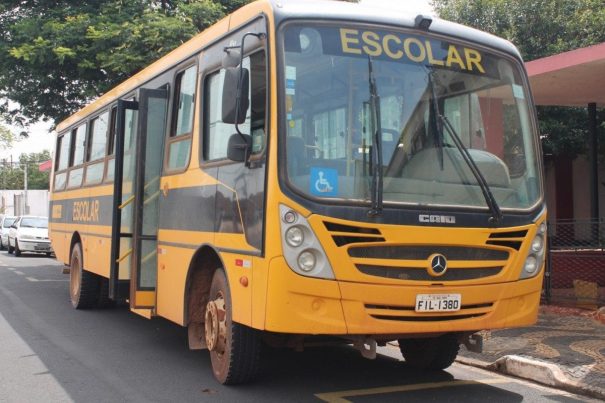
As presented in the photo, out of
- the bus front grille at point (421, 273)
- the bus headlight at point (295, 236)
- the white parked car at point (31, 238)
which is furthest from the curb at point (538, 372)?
the white parked car at point (31, 238)

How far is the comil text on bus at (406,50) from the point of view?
17.8 feet

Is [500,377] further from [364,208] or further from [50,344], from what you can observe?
[50,344]

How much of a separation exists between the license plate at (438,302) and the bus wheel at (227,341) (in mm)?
1394

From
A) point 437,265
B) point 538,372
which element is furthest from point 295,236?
point 538,372

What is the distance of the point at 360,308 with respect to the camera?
16.6ft

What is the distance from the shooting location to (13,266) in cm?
1997

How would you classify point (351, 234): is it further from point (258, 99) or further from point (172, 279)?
point (172, 279)

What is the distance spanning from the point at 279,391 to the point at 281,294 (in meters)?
1.37

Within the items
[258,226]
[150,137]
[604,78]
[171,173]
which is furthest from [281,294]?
[604,78]

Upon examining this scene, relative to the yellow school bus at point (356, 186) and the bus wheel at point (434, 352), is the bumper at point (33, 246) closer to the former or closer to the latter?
the yellow school bus at point (356, 186)

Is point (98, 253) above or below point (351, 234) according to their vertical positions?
below

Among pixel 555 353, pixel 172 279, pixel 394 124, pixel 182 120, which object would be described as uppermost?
pixel 182 120

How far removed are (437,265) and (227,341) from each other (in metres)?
1.83

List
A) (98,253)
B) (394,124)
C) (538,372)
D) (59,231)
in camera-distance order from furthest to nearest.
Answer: (59,231), (98,253), (538,372), (394,124)
